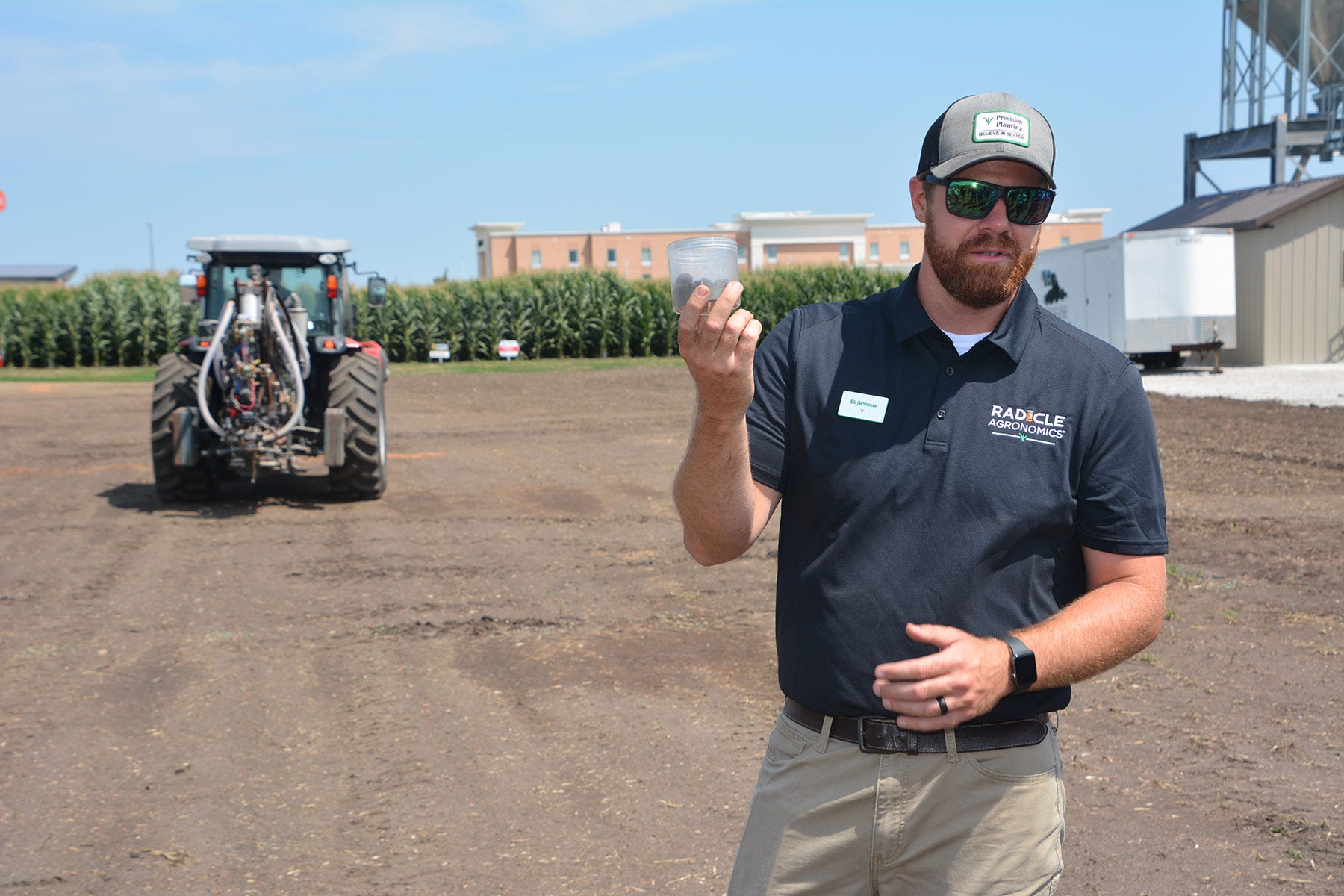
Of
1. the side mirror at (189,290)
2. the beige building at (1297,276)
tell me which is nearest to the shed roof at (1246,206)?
the beige building at (1297,276)

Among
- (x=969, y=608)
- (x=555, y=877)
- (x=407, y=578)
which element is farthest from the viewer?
(x=407, y=578)

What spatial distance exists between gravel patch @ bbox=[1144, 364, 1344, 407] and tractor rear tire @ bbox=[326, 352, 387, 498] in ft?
47.2

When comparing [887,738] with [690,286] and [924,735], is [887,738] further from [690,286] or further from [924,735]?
[690,286]

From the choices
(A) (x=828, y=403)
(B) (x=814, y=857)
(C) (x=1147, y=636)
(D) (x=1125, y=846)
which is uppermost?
(A) (x=828, y=403)

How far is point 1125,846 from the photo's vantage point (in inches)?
167

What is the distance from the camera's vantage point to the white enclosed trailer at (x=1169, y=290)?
76.7ft

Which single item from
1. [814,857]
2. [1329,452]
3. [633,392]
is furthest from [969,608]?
[633,392]

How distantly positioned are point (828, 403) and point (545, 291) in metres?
36.2

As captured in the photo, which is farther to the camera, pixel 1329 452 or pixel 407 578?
pixel 1329 452

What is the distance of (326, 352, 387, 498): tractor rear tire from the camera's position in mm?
10898

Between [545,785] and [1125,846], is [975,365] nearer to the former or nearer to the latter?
[1125,846]

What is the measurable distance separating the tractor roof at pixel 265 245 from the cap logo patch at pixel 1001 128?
34.1ft

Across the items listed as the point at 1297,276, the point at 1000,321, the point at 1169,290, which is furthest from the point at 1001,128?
the point at 1297,276

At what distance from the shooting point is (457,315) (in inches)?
1449
